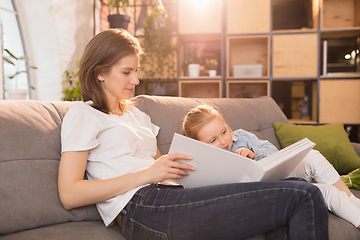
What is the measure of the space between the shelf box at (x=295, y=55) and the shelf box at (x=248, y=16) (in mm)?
210

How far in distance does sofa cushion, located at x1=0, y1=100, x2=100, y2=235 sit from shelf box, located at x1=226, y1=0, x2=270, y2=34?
2578 mm

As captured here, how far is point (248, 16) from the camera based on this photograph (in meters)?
3.20

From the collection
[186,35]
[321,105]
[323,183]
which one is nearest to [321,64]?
[321,105]

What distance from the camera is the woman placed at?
86 centimetres

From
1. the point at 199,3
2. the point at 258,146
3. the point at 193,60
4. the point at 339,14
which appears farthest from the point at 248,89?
the point at 258,146

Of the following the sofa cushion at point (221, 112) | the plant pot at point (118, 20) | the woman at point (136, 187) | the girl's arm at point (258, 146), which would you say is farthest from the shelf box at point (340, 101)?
the woman at point (136, 187)

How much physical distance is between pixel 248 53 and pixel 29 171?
2998mm

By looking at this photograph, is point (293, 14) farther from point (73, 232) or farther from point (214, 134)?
point (73, 232)

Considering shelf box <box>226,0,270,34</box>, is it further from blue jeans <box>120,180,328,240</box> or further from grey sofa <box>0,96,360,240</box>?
blue jeans <box>120,180,328,240</box>

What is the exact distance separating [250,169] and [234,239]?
22cm

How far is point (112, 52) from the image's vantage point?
1.12 m

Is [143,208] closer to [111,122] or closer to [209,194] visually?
[209,194]

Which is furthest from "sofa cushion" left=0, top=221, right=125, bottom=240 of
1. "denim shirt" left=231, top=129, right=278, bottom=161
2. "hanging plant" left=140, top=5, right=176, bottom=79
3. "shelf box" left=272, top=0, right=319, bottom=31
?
"shelf box" left=272, top=0, right=319, bottom=31

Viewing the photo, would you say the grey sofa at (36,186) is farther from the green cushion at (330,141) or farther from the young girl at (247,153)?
the green cushion at (330,141)
